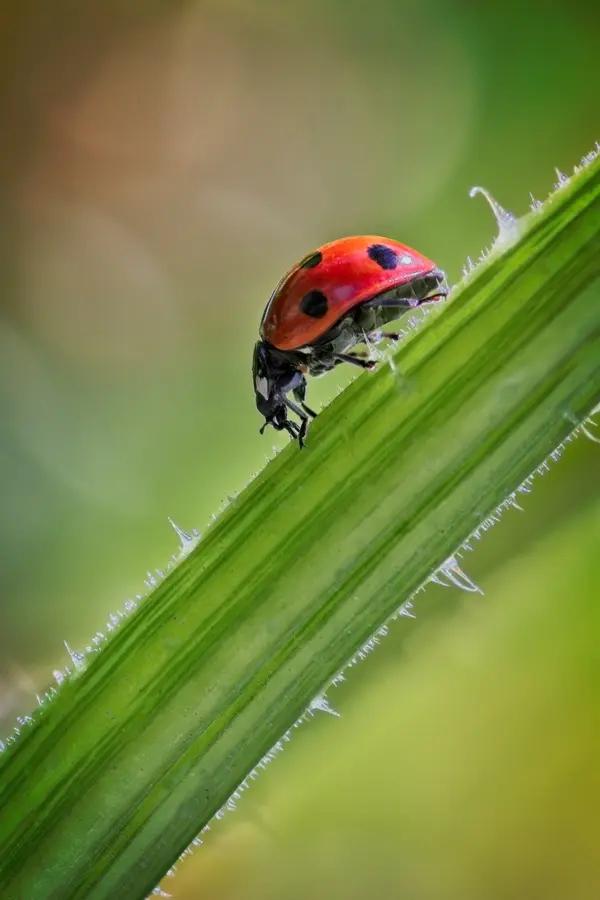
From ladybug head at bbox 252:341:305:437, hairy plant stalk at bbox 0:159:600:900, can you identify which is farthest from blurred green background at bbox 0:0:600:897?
hairy plant stalk at bbox 0:159:600:900

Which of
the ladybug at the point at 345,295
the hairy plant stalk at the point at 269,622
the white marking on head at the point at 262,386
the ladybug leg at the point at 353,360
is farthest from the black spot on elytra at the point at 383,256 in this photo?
the hairy plant stalk at the point at 269,622

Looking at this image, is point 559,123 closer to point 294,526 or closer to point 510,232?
point 510,232

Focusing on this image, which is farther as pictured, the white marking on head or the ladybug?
the white marking on head

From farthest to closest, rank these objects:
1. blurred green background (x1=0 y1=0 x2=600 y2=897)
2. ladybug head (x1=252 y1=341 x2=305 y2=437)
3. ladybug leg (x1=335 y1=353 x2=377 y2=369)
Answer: blurred green background (x1=0 y1=0 x2=600 y2=897) → ladybug head (x1=252 y1=341 x2=305 y2=437) → ladybug leg (x1=335 y1=353 x2=377 y2=369)

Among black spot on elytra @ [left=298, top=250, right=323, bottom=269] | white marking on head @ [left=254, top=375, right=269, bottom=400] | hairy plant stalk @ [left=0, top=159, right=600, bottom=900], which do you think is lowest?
hairy plant stalk @ [left=0, top=159, right=600, bottom=900]

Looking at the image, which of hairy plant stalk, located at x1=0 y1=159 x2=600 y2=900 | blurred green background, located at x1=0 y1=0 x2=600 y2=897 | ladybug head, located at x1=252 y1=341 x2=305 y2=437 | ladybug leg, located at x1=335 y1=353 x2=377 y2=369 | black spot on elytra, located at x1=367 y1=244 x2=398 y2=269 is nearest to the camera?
hairy plant stalk, located at x1=0 y1=159 x2=600 y2=900

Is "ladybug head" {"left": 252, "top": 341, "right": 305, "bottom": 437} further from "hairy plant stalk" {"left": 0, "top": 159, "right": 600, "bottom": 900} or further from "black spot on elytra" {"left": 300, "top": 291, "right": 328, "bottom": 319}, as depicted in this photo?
"hairy plant stalk" {"left": 0, "top": 159, "right": 600, "bottom": 900}

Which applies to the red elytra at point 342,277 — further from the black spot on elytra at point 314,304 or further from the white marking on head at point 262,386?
the white marking on head at point 262,386

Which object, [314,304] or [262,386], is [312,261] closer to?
[314,304]
